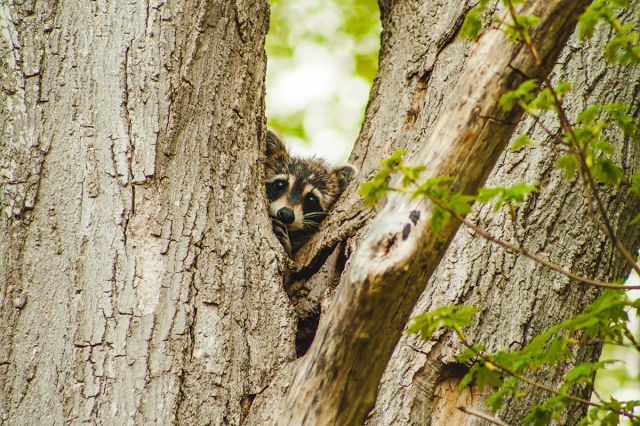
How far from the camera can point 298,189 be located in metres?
5.08

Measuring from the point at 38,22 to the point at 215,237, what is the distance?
124cm

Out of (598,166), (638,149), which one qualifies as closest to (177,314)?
(598,166)

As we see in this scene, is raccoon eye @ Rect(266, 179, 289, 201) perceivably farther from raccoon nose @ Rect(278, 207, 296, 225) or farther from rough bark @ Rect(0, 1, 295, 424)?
rough bark @ Rect(0, 1, 295, 424)

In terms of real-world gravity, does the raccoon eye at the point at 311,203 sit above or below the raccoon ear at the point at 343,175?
below

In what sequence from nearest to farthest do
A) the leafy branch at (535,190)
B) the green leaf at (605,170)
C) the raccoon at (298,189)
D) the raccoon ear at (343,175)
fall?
the leafy branch at (535,190), the green leaf at (605,170), the raccoon at (298,189), the raccoon ear at (343,175)

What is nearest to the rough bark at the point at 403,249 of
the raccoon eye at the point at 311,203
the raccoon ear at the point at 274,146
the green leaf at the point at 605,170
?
the green leaf at the point at 605,170

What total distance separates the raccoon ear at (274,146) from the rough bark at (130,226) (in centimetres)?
230

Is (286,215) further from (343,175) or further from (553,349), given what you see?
(553,349)

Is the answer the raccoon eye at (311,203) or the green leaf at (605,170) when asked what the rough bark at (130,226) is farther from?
the raccoon eye at (311,203)

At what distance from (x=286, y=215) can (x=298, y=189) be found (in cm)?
60

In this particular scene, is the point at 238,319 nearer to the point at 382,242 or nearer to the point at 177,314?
the point at 177,314

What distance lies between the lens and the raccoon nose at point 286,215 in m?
4.52

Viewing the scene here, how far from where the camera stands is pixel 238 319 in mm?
2758

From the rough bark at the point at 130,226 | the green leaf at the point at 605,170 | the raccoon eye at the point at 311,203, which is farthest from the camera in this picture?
the raccoon eye at the point at 311,203
